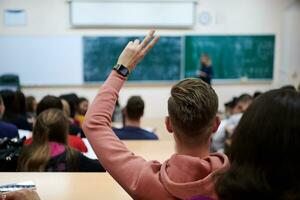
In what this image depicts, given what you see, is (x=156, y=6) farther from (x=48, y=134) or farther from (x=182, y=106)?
(x=182, y=106)

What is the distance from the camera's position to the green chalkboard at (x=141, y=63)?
Result: 7.02 meters

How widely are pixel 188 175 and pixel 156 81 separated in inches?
237

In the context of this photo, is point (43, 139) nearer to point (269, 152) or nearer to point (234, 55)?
point (269, 152)

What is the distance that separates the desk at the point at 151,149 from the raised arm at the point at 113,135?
1261 millimetres

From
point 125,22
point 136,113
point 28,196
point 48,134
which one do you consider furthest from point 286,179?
point 125,22

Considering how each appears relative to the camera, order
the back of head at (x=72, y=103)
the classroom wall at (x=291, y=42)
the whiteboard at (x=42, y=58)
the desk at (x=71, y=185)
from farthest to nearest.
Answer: the classroom wall at (x=291, y=42)
the whiteboard at (x=42, y=58)
the back of head at (x=72, y=103)
the desk at (x=71, y=185)

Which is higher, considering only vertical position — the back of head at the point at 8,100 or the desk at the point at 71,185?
the back of head at the point at 8,100

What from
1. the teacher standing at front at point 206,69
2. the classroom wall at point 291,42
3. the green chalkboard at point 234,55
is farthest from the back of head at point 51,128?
the classroom wall at point 291,42

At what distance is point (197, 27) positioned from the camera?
7148 millimetres

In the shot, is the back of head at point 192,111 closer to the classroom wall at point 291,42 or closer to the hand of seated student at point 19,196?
the hand of seated student at point 19,196

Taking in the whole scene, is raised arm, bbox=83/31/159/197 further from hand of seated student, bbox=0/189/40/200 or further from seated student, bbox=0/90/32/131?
seated student, bbox=0/90/32/131

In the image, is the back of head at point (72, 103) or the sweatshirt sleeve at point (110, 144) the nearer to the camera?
the sweatshirt sleeve at point (110, 144)

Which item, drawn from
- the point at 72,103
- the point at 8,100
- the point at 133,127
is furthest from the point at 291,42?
the point at 8,100

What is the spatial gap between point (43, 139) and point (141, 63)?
476 cm
